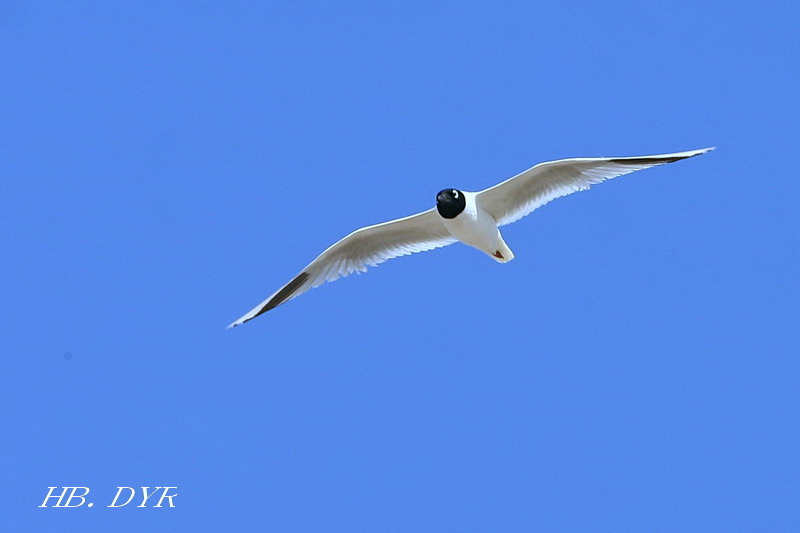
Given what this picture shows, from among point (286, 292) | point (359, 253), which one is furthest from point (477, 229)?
point (286, 292)

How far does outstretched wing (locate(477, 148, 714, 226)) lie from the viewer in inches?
388

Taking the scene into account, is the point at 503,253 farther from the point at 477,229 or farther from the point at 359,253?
the point at 359,253

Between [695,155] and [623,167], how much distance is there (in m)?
0.72

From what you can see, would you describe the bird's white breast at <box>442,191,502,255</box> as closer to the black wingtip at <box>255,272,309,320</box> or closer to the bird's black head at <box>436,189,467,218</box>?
the bird's black head at <box>436,189,467,218</box>

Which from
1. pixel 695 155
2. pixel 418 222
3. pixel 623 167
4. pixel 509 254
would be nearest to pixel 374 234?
pixel 418 222

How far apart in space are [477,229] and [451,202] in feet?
1.22

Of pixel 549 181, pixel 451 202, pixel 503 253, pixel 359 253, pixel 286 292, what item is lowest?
pixel 503 253

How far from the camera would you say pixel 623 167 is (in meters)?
9.92

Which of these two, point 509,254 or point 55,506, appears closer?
point 55,506

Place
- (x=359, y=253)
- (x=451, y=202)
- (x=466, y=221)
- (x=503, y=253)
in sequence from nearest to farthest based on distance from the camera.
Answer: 1. (x=451, y=202)
2. (x=466, y=221)
3. (x=503, y=253)
4. (x=359, y=253)

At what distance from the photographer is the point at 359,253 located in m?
11.0

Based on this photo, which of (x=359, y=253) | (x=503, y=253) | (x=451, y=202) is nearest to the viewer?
(x=451, y=202)

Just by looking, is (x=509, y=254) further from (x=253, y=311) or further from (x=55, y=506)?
(x=55, y=506)

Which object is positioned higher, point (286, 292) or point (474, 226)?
point (286, 292)
